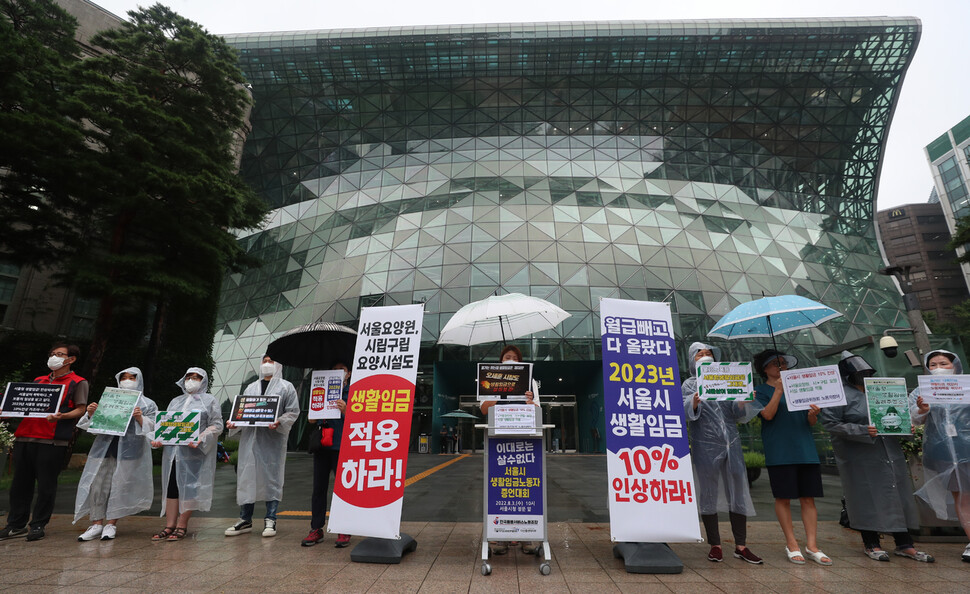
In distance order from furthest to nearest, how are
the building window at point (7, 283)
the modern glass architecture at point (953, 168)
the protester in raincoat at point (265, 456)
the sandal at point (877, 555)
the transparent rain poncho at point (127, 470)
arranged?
the modern glass architecture at point (953, 168)
the building window at point (7, 283)
the protester in raincoat at point (265, 456)
the transparent rain poncho at point (127, 470)
the sandal at point (877, 555)

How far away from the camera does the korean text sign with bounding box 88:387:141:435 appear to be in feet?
17.3

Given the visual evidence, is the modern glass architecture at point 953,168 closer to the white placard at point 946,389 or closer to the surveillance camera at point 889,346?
the surveillance camera at point 889,346

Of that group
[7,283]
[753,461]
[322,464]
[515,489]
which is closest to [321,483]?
[322,464]

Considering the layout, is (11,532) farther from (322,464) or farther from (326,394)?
(326,394)

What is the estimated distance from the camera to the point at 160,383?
60.0ft

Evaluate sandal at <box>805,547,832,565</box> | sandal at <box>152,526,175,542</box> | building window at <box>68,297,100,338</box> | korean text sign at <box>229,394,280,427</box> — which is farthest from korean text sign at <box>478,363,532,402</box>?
building window at <box>68,297,100,338</box>

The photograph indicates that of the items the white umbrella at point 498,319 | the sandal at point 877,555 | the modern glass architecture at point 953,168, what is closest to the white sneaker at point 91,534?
the white umbrella at point 498,319

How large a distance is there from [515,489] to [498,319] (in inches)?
109

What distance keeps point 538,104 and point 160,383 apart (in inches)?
968

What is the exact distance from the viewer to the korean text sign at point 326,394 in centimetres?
535

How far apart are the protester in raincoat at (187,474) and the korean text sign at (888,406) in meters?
7.43

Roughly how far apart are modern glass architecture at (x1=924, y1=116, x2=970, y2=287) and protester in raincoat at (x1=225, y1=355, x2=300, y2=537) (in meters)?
78.9

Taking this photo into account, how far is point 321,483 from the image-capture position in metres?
5.36

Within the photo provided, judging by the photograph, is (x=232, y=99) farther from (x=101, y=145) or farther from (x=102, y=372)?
(x=102, y=372)
